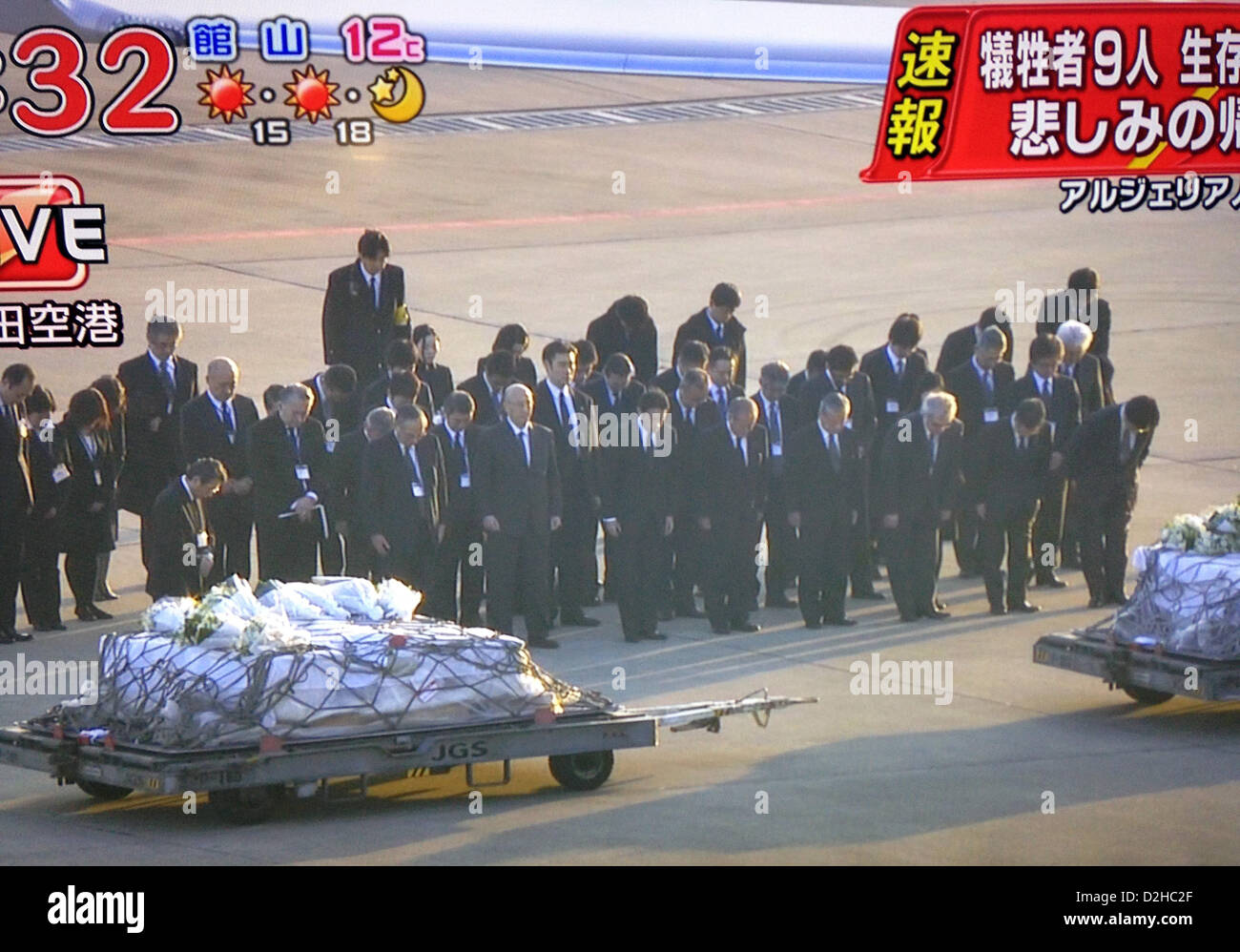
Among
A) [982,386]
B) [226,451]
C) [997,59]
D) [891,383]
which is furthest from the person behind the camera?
[997,59]

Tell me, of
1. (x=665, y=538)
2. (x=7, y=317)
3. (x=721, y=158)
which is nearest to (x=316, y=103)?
(x=721, y=158)

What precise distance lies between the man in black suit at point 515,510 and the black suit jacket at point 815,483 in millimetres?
2074

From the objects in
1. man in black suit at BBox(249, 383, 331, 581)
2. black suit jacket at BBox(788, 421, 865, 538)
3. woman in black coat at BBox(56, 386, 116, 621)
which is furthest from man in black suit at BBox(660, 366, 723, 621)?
woman in black coat at BBox(56, 386, 116, 621)

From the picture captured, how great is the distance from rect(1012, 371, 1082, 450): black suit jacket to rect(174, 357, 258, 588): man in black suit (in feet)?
20.3

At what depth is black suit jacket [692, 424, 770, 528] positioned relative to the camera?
16.3 metres

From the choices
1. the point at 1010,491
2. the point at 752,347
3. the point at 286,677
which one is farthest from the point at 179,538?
the point at 752,347

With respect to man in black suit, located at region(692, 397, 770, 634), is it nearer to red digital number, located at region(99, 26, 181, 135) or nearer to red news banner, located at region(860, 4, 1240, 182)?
red news banner, located at region(860, 4, 1240, 182)

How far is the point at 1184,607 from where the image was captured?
44.0 ft

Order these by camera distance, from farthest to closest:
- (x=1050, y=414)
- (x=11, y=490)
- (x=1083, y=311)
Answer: (x=1083, y=311)
(x=1050, y=414)
(x=11, y=490)

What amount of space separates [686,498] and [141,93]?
19.0m

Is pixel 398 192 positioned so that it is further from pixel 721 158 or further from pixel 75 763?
pixel 75 763

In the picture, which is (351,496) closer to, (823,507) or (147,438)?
(147,438)

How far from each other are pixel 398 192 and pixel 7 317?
9.80 meters

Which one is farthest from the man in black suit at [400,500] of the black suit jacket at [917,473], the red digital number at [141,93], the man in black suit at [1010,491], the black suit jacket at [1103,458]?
the red digital number at [141,93]
